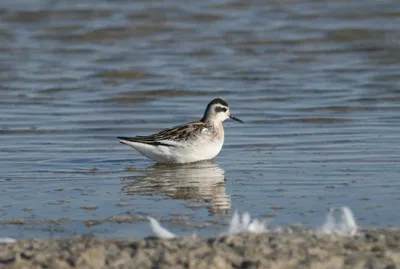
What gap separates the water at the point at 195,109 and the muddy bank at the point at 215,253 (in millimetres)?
948

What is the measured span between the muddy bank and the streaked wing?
4706 millimetres

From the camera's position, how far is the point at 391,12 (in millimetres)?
25047

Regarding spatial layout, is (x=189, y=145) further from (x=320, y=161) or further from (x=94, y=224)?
(x=94, y=224)

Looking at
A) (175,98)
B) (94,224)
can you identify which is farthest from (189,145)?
(175,98)

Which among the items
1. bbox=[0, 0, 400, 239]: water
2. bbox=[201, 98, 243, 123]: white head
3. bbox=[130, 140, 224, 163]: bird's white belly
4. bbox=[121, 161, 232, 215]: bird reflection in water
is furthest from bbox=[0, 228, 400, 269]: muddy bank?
bbox=[201, 98, 243, 123]: white head

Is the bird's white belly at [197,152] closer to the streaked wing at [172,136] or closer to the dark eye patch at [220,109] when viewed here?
the streaked wing at [172,136]

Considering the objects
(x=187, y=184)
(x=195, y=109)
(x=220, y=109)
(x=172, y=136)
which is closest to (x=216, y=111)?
(x=220, y=109)

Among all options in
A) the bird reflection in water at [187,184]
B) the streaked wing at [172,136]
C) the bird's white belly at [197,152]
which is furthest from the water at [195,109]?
the streaked wing at [172,136]

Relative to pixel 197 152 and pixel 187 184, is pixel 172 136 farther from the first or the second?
pixel 187 184

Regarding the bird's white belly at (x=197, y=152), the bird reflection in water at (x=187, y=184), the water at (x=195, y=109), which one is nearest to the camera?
the water at (x=195, y=109)

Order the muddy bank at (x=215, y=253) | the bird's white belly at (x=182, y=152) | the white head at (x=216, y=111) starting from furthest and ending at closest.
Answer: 1. the white head at (x=216, y=111)
2. the bird's white belly at (x=182, y=152)
3. the muddy bank at (x=215, y=253)

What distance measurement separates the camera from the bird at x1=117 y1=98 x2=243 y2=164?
478 inches

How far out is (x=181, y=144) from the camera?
1231cm

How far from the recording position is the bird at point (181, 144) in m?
12.1
